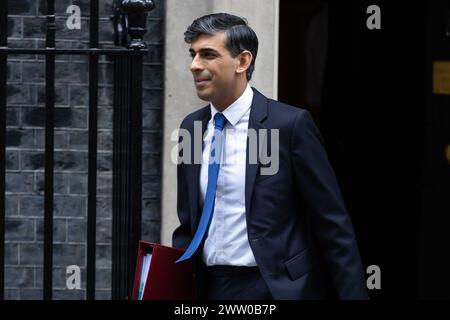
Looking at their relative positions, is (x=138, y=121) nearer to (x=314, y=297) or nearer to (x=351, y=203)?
(x=314, y=297)

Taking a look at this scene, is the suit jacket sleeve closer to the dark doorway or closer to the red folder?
the red folder

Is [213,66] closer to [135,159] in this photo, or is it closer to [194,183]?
[194,183]

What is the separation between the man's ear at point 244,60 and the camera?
13.5 feet

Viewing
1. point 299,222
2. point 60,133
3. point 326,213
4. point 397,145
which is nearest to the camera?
point 326,213

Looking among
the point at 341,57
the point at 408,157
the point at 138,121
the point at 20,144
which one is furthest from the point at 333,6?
the point at 138,121

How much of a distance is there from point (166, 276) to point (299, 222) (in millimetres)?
506

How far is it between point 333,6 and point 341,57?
13.4 inches

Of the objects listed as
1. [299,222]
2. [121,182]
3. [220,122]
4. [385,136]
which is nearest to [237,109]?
[220,122]

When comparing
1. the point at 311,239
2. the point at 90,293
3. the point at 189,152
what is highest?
the point at 189,152

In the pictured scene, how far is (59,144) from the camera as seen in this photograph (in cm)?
615

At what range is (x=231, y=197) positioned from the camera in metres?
4.09

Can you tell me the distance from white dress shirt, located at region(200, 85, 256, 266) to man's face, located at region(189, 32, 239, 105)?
9cm

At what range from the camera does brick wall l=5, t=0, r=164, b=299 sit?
6145 millimetres

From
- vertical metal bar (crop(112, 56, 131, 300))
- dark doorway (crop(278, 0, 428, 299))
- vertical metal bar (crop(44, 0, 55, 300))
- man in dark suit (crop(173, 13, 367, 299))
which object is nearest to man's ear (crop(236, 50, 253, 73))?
man in dark suit (crop(173, 13, 367, 299))
